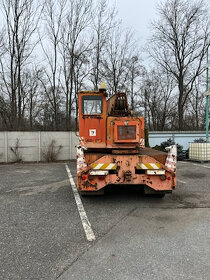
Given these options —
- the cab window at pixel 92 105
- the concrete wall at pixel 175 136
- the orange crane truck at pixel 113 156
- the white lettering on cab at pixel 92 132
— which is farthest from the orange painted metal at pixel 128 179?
the concrete wall at pixel 175 136

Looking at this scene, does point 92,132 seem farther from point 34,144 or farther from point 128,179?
point 34,144

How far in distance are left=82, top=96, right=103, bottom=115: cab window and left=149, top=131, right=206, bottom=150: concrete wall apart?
37.6 feet

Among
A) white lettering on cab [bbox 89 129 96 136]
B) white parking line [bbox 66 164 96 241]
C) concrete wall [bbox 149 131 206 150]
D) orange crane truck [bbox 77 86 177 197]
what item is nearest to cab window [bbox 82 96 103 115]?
orange crane truck [bbox 77 86 177 197]

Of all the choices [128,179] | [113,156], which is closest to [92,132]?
[113,156]

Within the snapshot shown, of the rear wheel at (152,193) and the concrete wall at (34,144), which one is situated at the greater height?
the concrete wall at (34,144)

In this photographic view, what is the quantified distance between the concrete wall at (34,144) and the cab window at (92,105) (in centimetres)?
984

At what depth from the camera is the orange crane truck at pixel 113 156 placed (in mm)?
5312

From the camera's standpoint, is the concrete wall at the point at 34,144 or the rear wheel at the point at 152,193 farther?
the concrete wall at the point at 34,144

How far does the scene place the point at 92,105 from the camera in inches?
249

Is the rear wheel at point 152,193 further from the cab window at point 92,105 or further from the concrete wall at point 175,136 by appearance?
the concrete wall at point 175,136

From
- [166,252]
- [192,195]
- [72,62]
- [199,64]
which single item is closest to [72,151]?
[72,62]

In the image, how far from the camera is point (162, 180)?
5.33m

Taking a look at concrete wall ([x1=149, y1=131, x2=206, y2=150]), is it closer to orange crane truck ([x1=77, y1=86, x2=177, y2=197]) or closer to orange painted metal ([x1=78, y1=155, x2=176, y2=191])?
orange crane truck ([x1=77, y1=86, x2=177, y2=197])

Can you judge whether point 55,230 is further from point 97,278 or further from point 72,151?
point 72,151
